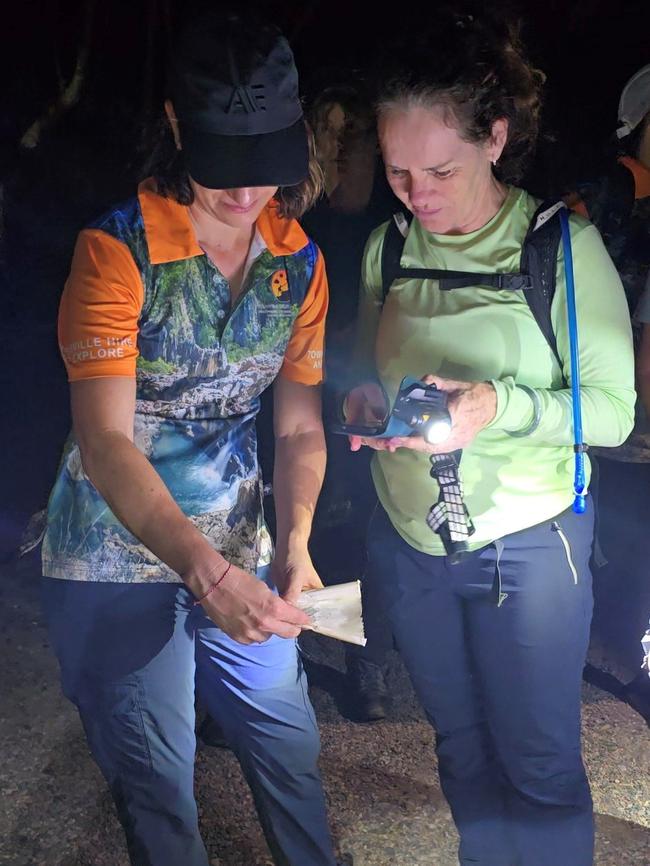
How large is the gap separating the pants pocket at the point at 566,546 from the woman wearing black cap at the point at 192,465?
0.57 m

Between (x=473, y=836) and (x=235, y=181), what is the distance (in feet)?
5.35

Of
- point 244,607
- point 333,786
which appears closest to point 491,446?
point 244,607

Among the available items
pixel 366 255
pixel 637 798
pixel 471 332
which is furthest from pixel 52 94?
pixel 637 798

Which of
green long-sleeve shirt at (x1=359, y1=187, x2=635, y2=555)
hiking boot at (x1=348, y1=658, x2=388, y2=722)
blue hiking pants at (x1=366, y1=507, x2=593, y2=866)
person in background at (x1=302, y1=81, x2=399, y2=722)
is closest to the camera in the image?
green long-sleeve shirt at (x1=359, y1=187, x2=635, y2=555)

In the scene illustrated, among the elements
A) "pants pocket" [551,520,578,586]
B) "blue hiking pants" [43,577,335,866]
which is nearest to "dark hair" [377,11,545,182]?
"pants pocket" [551,520,578,586]

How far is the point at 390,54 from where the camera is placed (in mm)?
1839

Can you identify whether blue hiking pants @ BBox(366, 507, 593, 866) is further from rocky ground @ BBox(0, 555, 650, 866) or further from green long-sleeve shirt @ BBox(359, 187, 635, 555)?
rocky ground @ BBox(0, 555, 650, 866)

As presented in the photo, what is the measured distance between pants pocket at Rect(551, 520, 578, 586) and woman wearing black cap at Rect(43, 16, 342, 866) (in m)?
0.57

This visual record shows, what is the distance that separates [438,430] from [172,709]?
809 mm

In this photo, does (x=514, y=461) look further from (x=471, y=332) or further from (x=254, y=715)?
(x=254, y=715)

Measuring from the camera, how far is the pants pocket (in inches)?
77.5

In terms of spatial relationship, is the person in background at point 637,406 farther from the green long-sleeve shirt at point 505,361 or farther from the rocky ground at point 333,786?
the green long-sleeve shirt at point 505,361

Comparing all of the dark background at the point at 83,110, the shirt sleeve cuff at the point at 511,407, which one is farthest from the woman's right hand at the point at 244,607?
the dark background at the point at 83,110

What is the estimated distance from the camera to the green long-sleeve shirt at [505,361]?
1.81 meters
